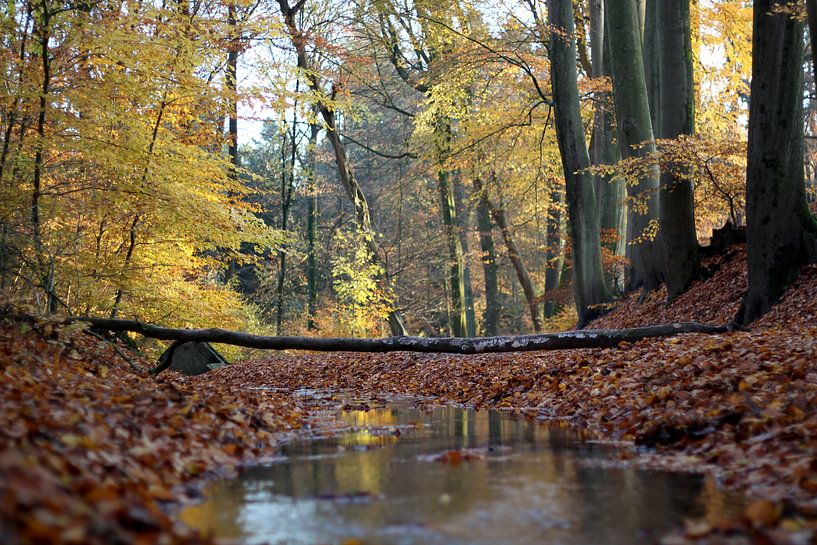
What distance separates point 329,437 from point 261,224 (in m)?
9.85

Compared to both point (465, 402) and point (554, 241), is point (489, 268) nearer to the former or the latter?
point (554, 241)

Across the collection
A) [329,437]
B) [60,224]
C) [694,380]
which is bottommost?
[329,437]

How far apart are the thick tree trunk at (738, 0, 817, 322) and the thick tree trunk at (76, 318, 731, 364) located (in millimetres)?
1212

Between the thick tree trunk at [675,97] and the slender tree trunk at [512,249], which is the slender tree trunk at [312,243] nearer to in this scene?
the slender tree trunk at [512,249]

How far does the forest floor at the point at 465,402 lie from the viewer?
276 centimetres

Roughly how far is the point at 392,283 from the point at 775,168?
15.0m

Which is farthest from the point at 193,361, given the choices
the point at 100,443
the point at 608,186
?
the point at 100,443

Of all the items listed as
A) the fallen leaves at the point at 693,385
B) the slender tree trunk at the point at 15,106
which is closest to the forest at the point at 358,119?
the slender tree trunk at the point at 15,106

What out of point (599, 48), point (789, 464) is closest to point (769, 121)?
point (789, 464)

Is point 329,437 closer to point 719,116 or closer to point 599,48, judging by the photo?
point 599,48

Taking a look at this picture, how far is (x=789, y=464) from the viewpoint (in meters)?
4.05

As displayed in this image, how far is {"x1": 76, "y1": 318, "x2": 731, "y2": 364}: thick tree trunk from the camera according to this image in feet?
31.9

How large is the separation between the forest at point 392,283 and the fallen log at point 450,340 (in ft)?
0.16

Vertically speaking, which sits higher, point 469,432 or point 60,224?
point 60,224
